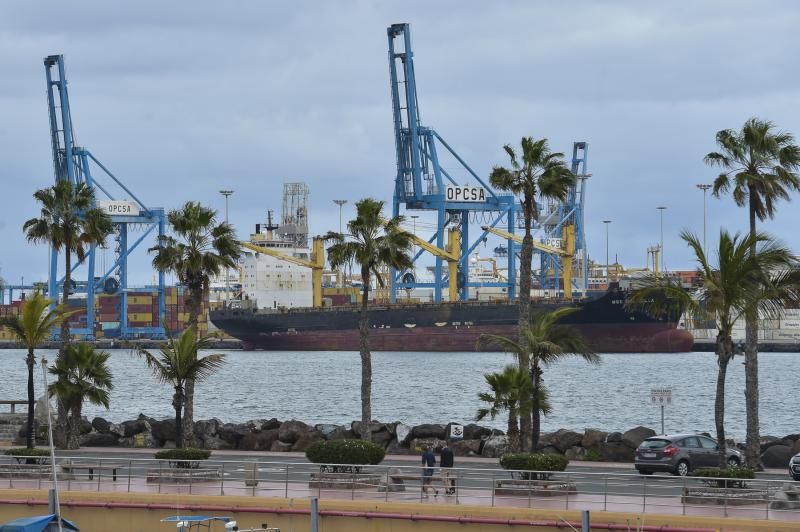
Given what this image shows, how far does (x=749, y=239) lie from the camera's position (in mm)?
29812

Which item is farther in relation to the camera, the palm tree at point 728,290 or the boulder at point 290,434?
the boulder at point 290,434

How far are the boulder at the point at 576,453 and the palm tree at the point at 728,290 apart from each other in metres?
6.38

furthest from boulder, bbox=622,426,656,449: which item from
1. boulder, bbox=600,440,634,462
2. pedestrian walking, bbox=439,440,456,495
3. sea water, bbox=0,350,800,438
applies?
sea water, bbox=0,350,800,438

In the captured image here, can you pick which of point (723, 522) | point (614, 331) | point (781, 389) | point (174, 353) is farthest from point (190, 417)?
point (614, 331)

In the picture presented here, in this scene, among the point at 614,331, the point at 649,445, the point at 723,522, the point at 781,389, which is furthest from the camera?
the point at 614,331

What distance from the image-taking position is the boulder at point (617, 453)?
1417 inches

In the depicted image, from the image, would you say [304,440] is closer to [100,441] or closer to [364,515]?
[100,441]

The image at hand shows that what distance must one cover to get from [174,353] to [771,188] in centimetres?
1589

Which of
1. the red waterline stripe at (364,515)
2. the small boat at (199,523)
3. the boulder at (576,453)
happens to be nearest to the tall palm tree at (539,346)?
the boulder at (576,453)

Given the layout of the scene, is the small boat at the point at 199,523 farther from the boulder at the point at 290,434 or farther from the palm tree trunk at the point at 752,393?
the boulder at the point at 290,434

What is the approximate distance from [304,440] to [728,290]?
49.9ft

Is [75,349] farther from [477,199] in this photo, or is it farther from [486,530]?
[477,199]

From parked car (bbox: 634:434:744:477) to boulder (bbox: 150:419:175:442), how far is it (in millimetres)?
15807

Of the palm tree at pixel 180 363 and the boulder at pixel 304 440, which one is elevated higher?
the palm tree at pixel 180 363
